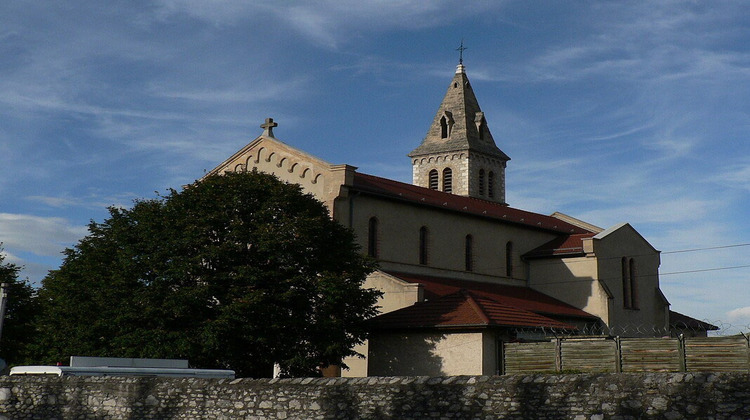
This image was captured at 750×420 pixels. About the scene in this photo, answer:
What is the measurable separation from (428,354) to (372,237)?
9.28m

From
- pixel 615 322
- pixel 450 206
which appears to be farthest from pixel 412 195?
pixel 615 322

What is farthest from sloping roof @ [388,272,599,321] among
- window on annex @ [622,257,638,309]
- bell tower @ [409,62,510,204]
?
bell tower @ [409,62,510,204]

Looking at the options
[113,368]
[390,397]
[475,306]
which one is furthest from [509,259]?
[390,397]

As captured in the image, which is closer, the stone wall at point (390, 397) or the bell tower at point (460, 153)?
the stone wall at point (390, 397)

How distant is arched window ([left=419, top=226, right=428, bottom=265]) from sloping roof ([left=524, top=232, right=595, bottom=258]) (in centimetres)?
879

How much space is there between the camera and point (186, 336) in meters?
26.8

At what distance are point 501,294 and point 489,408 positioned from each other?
97.5ft

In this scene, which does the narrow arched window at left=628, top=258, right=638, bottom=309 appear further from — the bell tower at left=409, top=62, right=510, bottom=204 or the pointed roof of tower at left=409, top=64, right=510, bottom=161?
the pointed roof of tower at left=409, top=64, right=510, bottom=161

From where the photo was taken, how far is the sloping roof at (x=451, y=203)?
40156 mm

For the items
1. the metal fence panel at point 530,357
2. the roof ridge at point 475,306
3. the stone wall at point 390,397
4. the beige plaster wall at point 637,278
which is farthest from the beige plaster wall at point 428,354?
the beige plaster wall at point 637,278

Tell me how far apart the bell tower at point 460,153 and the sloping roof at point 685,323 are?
601 inches

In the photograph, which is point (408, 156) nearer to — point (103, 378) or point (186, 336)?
point (186, 336)

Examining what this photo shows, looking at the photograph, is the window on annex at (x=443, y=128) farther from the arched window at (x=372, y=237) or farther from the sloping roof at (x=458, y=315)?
the sloping roof at (x=458, y=315)

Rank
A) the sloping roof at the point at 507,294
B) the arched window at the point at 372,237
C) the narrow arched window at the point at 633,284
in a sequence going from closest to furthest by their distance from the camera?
the sloping roof at the point at 507,294 → the arched window at the point at 372,237 → the narrow arched window at the point at 633,284
